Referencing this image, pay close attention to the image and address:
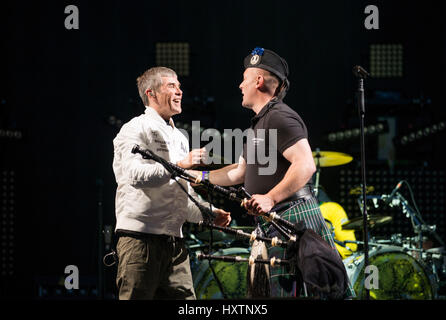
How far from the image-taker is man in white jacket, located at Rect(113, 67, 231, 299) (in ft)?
10.2

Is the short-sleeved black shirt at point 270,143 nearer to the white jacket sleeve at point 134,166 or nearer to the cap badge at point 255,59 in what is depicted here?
the cap badge at point 255,59

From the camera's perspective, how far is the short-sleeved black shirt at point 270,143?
2.92 meters

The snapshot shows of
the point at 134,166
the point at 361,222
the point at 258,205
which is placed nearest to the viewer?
the point at 258,205

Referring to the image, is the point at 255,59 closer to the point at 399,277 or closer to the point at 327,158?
the point at 327,158

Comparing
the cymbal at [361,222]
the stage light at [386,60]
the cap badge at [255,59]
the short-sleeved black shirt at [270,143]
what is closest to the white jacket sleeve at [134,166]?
the short-sleeved black shirt at [270,143]

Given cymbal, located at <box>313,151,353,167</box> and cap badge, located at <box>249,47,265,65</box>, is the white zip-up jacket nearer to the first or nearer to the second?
cap badge, located at <box>249,47,265,65</box>

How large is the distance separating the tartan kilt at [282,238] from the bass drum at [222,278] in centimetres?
288

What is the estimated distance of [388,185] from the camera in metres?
7.61

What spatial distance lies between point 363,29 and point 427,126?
1667 mm

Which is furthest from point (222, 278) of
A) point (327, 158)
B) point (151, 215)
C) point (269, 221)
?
point (269, 221)

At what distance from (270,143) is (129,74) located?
17.0 feet

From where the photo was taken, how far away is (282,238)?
112 inches

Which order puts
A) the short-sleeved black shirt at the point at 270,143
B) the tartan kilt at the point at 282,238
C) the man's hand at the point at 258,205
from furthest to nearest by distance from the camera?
the short-sleeved black shirt at the point at 270,143 → the tartan kilt at the point at 282,238 → the man's hand at the point at 258,205

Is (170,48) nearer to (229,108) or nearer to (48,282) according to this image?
(229,108)
